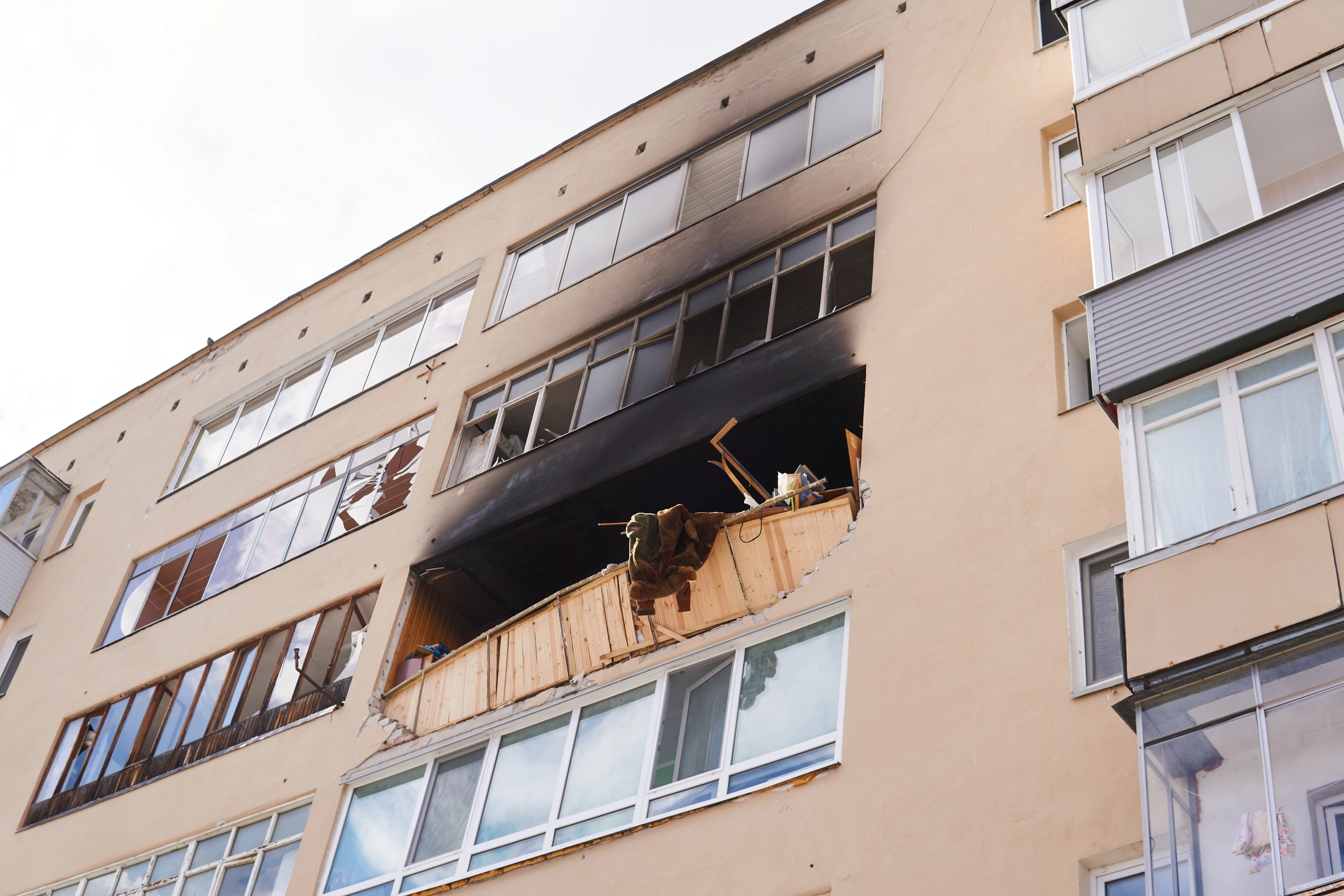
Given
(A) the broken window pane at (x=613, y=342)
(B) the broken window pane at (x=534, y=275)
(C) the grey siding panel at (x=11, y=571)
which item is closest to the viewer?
(A) the broken window pane at (x=613, y=342)

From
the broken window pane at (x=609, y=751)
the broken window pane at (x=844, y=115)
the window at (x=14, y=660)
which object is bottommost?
the broken window pane at (x=609, y=751)

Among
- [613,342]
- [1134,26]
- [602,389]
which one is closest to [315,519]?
[602,389]

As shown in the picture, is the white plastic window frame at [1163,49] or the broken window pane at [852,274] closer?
the white plastic window frame at [1163,49]

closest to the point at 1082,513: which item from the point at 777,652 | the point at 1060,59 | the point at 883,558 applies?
the point at 883,558

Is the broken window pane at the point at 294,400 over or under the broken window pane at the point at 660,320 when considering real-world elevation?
over

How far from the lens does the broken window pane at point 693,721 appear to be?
1341 centimetres

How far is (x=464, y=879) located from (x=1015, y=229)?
982 centimetres

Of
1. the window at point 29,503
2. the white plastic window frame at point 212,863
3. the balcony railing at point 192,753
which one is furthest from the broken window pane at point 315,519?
the window at point 29,503

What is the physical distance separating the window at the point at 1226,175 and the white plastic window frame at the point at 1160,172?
0.04 ft

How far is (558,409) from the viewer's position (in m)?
20.8

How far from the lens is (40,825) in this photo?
21062mm

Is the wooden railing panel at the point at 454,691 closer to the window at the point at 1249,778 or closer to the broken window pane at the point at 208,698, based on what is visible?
the broken window pane at the point at 208,698

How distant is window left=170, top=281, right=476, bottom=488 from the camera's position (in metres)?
24.4

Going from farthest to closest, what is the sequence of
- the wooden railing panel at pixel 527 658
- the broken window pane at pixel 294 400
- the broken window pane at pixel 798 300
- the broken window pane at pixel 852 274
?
1. the broken window pane at pixel 294 400
2. the broken window pane at pixel 798 300
3. the broken window pane at pixel 852 274
4. the wooden railing panel at pixel 527 658
